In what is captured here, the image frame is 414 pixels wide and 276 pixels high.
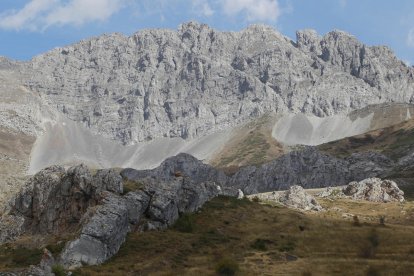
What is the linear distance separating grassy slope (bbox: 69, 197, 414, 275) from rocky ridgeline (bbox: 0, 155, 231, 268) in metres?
2.55

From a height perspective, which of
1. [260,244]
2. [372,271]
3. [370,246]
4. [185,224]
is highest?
[185,224]

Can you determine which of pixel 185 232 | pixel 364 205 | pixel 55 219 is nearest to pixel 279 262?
pixel 185 232

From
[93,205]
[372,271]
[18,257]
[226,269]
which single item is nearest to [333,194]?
[93,205]

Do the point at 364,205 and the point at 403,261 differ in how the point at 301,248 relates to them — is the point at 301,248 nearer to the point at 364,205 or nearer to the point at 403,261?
the point at 403,261

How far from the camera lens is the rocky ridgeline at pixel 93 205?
2442 inches

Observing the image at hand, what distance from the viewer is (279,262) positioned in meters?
56.1

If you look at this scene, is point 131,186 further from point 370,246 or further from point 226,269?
point 370,246

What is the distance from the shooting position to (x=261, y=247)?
2525 inches

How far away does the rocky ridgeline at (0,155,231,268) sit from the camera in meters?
62.0

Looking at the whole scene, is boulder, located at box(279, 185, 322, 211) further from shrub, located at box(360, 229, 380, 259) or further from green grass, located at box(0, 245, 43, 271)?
green grass, located at box(0, 245, 43, 271)

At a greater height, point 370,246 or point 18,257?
point 370,246

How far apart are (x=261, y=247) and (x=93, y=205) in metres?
23.0

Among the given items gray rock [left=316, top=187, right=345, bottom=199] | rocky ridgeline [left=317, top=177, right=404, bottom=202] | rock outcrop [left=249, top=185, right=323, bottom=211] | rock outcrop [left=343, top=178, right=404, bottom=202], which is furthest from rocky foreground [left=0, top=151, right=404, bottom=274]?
gray rock [left=316, top=187, right=345, bottom=199]

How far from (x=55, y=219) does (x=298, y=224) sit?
35.6 m
